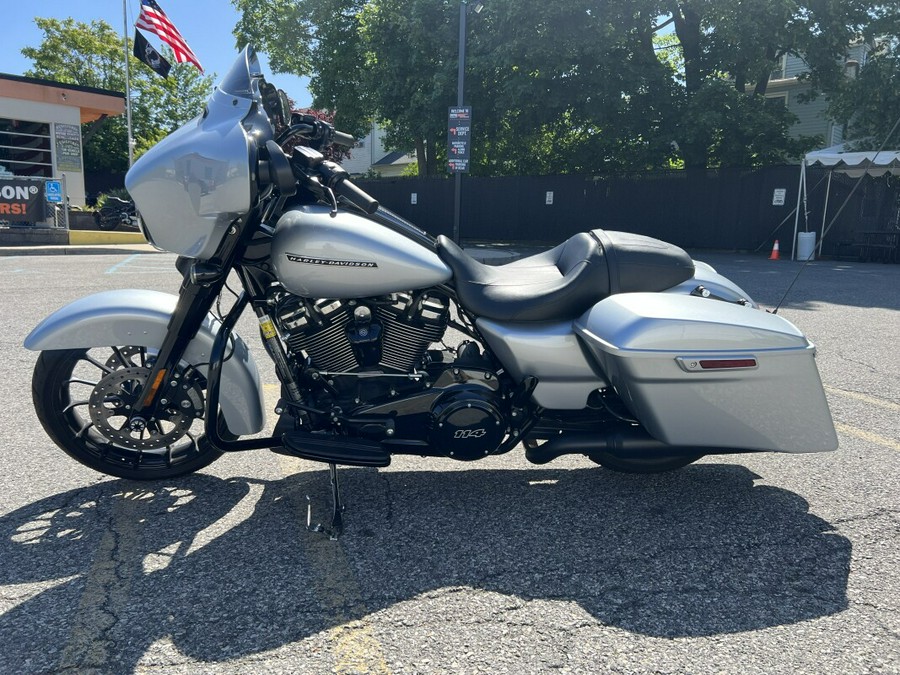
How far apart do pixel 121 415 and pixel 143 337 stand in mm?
372

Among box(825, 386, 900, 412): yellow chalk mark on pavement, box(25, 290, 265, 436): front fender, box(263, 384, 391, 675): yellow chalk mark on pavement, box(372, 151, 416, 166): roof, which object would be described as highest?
box(372, 151, 416, 166): roof

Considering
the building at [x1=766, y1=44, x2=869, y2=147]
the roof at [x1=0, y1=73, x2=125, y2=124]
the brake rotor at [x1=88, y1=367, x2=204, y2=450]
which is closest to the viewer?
the brake rotor at [x1=88, y1=367, x2=204, y2=450]

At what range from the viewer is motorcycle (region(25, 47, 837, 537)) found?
2.76m

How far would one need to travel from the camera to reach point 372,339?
294cm

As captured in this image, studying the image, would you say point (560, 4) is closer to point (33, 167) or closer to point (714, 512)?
point (714, 512)

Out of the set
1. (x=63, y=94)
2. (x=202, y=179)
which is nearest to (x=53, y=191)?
(x=63, y=94)

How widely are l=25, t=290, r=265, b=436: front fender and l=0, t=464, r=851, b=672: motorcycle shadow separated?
0.46m

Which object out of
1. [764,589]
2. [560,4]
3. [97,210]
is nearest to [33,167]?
[97,210]

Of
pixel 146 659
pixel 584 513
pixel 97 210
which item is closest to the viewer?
pixel 146 659

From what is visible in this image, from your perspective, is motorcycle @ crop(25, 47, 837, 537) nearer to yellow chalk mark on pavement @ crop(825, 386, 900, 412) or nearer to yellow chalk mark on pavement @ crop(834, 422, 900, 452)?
yellow chalk mark on pavement @ crop(834, 422, 900, 452)

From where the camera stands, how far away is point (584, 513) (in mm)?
3139

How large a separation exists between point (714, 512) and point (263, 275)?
2.25 meters

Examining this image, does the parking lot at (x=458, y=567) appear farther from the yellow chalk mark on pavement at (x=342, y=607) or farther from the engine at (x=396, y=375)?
the engine at (x=396, y=375)

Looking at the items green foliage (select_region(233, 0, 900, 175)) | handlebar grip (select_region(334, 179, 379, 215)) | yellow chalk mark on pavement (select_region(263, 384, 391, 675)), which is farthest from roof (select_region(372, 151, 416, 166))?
yellow chalk mark on pavement (select_region(263, 384, 391, 675))
